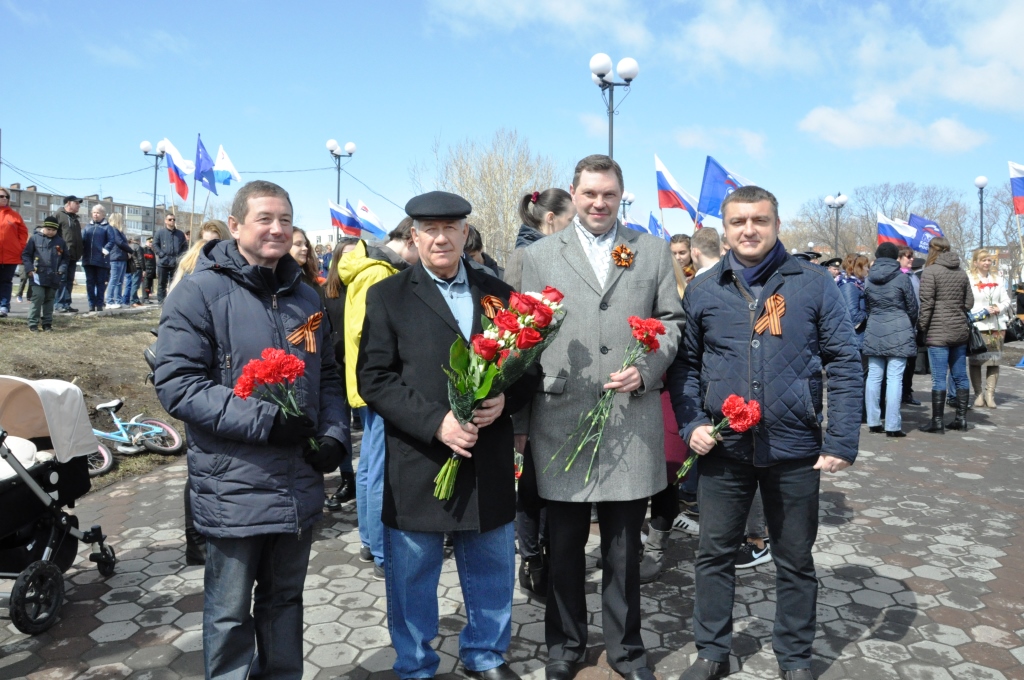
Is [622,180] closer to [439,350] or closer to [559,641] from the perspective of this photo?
[439,350]

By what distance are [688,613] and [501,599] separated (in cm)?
131

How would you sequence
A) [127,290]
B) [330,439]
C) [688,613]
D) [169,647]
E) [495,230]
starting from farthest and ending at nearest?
[495,230], [127,290], [688,613], [169,647], [330,439]

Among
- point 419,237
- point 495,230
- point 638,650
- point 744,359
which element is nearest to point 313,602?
point 638,650

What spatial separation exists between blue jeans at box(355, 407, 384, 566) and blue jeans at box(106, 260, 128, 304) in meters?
13.8

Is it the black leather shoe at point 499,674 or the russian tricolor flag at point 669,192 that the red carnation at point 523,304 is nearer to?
the black leather shoe at point 499,674

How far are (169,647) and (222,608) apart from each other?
3.87 feet

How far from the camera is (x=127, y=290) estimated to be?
54.6 ft

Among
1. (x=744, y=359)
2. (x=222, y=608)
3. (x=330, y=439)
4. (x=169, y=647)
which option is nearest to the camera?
(x=222, y=608)

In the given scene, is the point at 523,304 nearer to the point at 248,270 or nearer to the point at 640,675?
the point at 248,270

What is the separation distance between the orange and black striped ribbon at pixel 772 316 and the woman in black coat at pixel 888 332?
6.34m

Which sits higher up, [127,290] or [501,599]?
[127,290]

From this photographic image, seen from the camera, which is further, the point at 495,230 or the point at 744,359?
the point at 495,230

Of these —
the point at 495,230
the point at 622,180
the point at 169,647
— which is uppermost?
the point at 495,230

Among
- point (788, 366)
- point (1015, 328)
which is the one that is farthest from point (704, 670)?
point (1015, 328)
